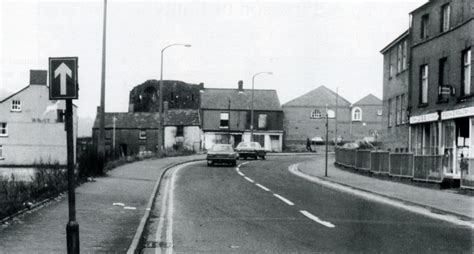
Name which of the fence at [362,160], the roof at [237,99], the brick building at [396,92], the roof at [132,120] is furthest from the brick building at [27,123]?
the fence at [362,160]

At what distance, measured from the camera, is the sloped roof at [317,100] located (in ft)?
282

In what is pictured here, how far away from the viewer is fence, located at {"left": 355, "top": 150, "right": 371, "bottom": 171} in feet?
93.0

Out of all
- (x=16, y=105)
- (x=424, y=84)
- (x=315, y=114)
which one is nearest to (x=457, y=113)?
(x=424, y=84)

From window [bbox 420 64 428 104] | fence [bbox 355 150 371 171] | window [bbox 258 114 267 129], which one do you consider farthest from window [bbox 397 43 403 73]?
window [bbox 258 114 267 129]

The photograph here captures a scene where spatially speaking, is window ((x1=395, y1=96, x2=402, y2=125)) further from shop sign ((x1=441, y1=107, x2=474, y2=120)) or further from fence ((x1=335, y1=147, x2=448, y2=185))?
shop sign ((x1=441, y1=107, x2=474, y2=120))

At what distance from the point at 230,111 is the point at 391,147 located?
4361 cm

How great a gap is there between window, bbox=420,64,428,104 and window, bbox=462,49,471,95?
4.58 m

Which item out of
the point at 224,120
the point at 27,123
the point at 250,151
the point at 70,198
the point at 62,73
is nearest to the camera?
the point at 62,73

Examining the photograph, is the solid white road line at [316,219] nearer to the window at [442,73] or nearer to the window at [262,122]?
the window at [442,73]

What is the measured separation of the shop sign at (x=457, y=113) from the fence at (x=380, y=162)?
118 inches

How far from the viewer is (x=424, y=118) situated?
26656 mm

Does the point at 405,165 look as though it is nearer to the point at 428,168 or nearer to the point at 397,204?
the point at 428,168

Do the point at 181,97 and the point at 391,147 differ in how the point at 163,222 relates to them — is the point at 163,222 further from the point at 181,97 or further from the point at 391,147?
the point at 181,97

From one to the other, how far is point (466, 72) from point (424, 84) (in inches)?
206
